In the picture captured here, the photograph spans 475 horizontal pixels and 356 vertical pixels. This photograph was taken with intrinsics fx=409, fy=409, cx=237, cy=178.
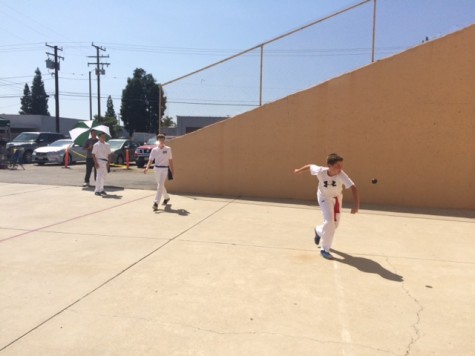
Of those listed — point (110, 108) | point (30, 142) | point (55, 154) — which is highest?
point (110, 108)

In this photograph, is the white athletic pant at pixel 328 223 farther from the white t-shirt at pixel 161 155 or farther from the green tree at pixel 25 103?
the green tree at pixel 25 103

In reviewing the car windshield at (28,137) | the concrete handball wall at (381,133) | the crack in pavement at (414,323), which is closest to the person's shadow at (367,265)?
the crack in pavement at (414,323)

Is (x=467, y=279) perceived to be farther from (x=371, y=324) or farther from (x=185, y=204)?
(x=185, y=204)

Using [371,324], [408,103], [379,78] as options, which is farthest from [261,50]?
[371,324]

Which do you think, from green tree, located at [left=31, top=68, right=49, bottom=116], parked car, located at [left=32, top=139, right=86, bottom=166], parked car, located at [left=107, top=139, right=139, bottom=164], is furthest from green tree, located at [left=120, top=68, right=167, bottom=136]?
parked car, located at [left=32, top=139, right=86, bottom=166]

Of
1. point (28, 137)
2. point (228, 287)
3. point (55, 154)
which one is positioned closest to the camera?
point (228, 287)

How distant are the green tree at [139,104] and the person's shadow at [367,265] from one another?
55.2 m

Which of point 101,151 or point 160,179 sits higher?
point 101,151

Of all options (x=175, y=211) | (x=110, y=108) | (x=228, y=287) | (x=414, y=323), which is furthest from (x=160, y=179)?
(x=110, y=108)

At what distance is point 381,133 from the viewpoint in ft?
32.8

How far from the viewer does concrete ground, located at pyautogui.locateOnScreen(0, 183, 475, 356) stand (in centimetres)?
325

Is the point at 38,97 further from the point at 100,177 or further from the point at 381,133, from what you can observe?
the point at 381,133

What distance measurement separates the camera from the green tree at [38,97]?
80000 millimetres

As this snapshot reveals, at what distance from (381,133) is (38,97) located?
84218 mm
